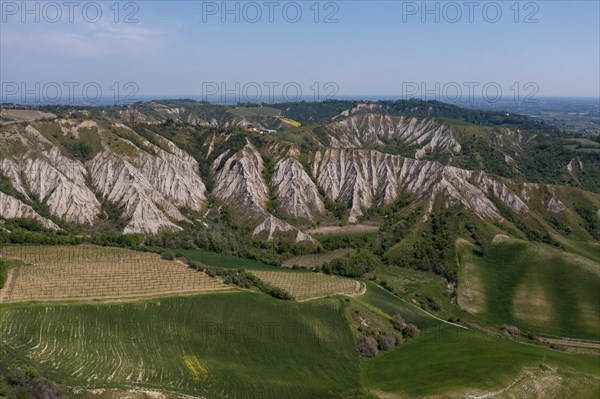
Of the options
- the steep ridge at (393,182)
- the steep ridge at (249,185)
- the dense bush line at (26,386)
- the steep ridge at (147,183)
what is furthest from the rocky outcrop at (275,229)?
the dense bush line at (26,386)

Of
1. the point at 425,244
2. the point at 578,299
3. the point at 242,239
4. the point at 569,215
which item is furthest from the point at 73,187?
the point at 569,215

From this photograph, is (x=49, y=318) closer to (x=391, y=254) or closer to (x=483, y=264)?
(x=391, y=254)

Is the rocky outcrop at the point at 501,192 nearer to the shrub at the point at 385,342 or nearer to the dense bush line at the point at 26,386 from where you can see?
the shrub at the point at 385,342

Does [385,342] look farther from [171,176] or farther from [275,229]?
[171,176]

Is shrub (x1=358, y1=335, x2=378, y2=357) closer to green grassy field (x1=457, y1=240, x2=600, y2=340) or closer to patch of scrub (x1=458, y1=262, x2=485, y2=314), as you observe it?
green grassy field (x1=457, y1=240, x2=600, y2=340)

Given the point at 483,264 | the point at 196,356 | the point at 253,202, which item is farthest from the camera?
the point at 253,202

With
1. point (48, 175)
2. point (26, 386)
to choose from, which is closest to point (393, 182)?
point (48, 175)

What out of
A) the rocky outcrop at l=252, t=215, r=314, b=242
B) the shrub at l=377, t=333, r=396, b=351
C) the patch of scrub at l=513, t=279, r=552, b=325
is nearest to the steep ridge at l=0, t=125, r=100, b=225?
the rocky outcrop at l=252, t=215, r=314, b=242
